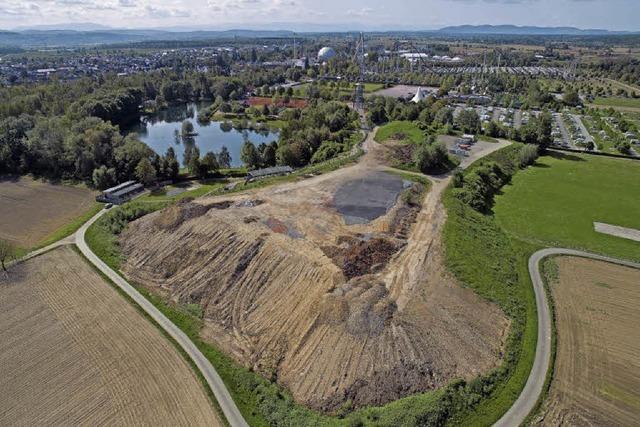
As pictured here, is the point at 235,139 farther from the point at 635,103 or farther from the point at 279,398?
the point at 635,103

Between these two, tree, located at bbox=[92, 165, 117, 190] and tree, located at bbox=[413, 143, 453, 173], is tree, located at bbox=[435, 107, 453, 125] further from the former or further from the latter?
tree, located at bbox=[92, 165, 117, 190]

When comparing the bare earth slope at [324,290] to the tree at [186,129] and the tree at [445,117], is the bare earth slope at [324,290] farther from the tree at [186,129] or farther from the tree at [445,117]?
the tree at [186,129]

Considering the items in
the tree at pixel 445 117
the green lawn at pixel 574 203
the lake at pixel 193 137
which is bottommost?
the lake at pixel 193 137

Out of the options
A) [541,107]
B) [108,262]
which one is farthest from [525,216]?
[541,107]

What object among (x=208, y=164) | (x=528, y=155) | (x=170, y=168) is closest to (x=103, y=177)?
(x=170, y=168)

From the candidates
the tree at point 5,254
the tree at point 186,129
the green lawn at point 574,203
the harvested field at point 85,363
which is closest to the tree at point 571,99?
the green lawn at point 574,203

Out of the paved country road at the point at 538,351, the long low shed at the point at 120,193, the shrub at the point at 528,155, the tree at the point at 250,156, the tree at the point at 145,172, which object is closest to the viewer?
the paved country road at the point at 538,351

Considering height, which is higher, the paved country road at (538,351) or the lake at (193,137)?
the paved country road at (538,351)
